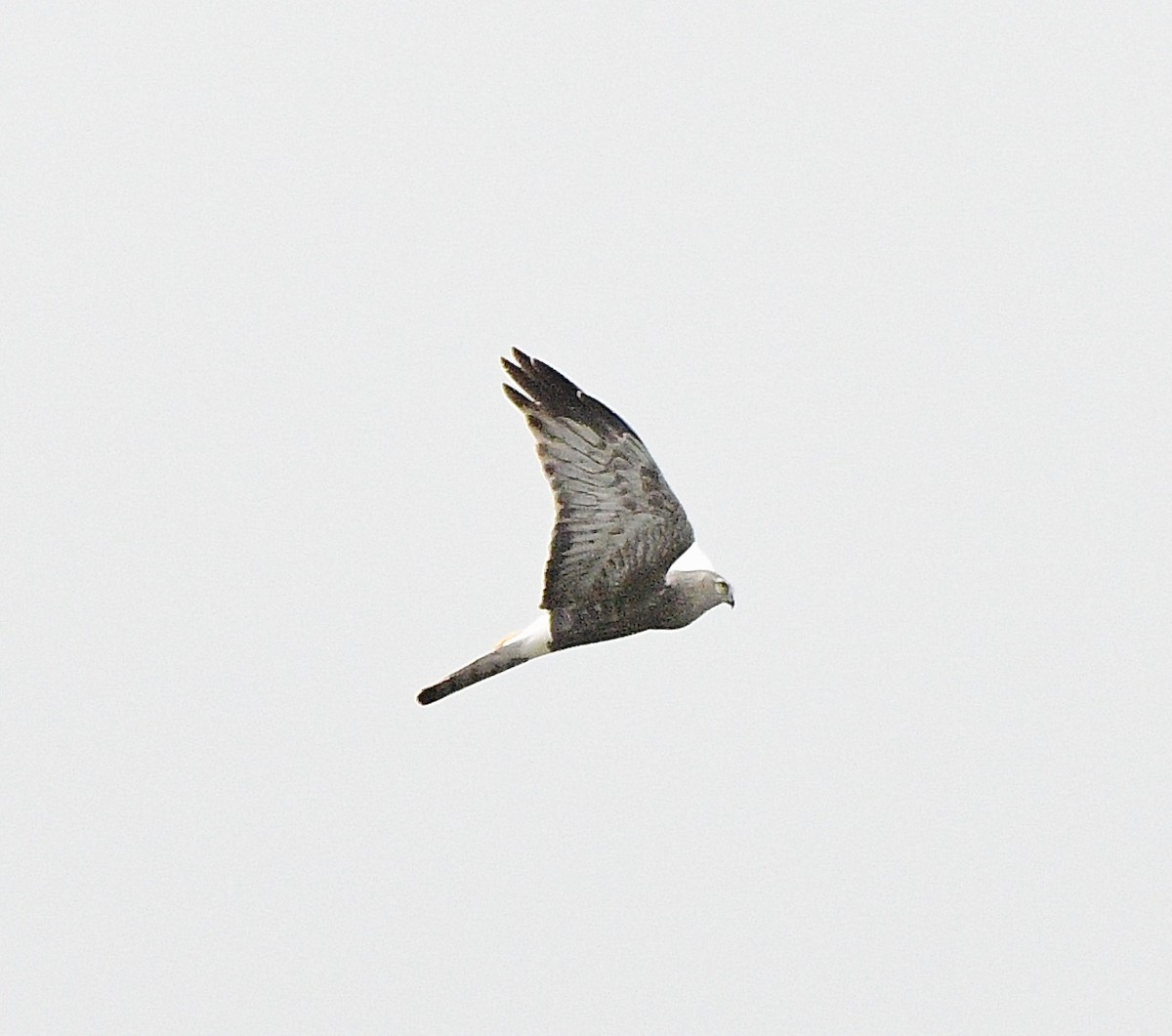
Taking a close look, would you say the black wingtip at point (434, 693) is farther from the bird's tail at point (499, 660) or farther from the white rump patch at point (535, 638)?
the white rump patch at point (535, 638)

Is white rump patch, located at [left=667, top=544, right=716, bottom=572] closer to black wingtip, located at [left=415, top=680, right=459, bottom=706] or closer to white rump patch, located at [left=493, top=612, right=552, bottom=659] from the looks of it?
white rump patch, located at [left=493, top=612, right=552, bottom=659]

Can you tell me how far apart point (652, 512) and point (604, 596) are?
2.38 ft

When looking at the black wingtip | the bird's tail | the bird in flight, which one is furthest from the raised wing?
the black wingtip

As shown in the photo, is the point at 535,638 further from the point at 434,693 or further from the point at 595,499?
the point at 595,499

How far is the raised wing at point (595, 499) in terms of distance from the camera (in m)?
12.6

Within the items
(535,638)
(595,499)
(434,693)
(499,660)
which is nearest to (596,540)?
(595,499)

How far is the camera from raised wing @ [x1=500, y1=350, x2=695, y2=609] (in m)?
12.6

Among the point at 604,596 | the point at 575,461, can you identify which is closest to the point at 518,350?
the point at 575,461

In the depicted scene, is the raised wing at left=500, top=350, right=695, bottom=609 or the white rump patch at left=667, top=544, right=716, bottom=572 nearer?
the raised wing at left=500, top=350, right=695, bottom=609

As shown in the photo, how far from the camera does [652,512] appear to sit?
13.0 metres

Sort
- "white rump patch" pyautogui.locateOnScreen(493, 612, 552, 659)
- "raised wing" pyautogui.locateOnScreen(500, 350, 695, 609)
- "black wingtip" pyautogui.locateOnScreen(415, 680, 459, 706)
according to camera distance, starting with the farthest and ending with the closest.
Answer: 1. "black wingtip" pyautogui.locateOnScreen(415, 680, 459, 706)
2. "white rump patch" pyautogui.locateOnScreen(493, 612, 552, 659)
3. "raised wing" pyautogui.locateOnScreen(500, 350, 695, 609)

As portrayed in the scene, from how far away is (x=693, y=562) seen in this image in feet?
45.2

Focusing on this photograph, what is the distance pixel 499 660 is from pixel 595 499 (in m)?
1.37

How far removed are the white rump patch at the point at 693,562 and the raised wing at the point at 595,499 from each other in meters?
0.22
